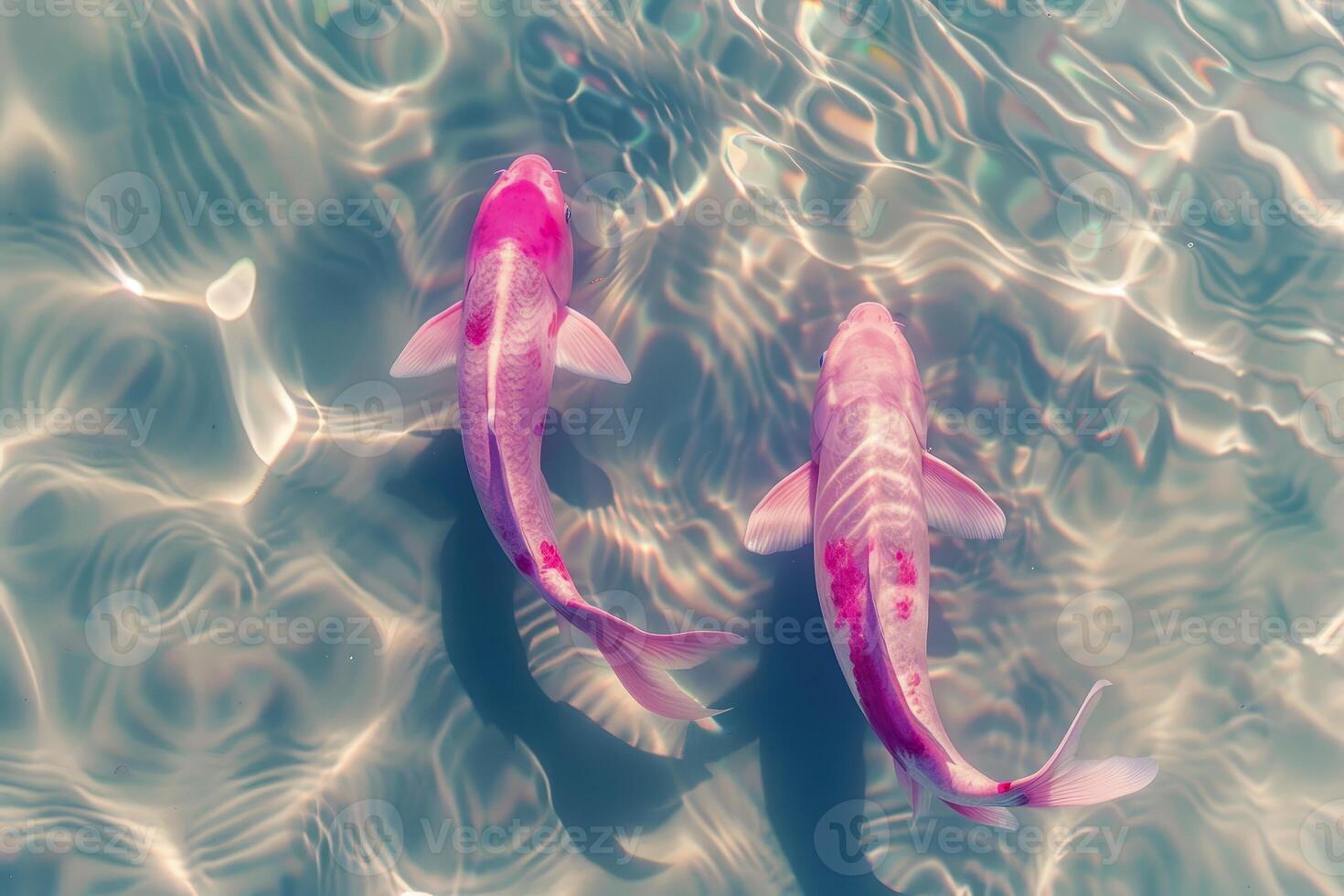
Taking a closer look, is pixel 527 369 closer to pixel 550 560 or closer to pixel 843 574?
pixel 550 560

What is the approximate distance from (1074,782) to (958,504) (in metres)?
1.42

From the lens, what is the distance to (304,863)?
4.11 m

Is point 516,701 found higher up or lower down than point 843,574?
lower down

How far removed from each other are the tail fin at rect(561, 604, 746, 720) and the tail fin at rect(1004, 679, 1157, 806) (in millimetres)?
1246

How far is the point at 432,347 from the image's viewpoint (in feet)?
13.4

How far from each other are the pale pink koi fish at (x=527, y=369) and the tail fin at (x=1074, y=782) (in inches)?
49.6

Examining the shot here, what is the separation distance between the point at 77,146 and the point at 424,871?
4.41m

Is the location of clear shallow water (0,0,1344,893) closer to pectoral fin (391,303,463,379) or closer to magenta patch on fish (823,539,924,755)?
pectoral fin (391,303,463,379)

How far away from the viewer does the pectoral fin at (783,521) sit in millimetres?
4027

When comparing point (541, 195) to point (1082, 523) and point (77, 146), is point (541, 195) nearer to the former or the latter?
point (77, 146)

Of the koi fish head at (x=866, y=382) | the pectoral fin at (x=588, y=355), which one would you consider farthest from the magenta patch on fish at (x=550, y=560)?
the koi fish head at (x=866, y=382)

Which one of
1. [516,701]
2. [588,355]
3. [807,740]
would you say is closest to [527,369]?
[588,355]

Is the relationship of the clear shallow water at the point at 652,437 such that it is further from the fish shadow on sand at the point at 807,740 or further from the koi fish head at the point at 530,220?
the koi fish head at the point at 530,220

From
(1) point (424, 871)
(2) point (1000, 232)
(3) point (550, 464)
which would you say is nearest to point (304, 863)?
(1) point (424, 871)
